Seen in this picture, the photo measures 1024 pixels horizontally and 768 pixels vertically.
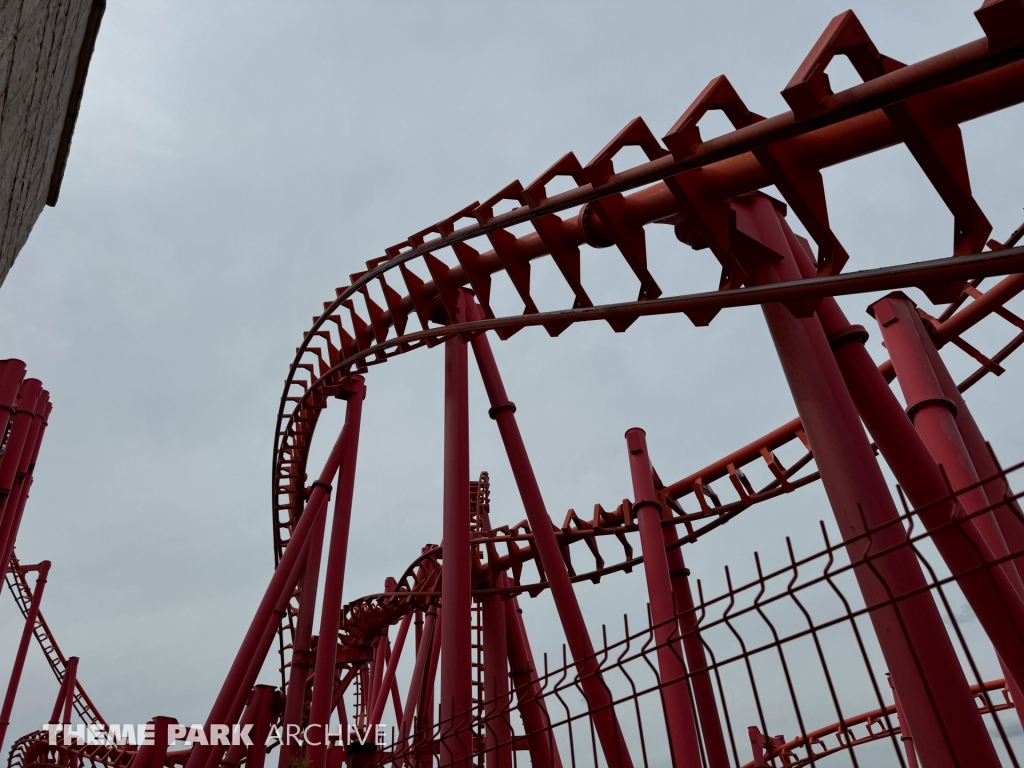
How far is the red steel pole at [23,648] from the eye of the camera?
11672mm

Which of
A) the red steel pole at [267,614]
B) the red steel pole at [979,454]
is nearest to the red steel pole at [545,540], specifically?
the red steel pole at [979,454]

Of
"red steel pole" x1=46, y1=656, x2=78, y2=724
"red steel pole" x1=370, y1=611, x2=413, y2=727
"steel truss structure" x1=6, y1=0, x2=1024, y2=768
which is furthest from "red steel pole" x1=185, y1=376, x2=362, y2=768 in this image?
"red steel pole" x1=46, y1=656, x2=78, y2=724

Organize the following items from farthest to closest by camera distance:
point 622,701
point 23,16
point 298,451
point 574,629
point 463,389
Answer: point 298,451 < point 463,389 < point 574,629 < point 622,701 < point 23,16

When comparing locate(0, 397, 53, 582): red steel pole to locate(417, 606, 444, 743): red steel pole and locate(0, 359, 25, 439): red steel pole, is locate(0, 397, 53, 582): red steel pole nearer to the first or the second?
locate(0, 359, 25, 439): red steel pole

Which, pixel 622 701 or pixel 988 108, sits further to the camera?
pixel 622 701

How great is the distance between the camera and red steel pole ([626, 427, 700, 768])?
5.35 meters

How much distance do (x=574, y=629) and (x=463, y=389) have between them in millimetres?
1930

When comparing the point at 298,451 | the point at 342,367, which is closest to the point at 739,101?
the point at 342,367

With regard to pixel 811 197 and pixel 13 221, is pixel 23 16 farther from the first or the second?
pixel 811 197

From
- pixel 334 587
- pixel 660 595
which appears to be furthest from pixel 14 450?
pixel 660 595

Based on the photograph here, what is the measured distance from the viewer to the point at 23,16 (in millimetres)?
1797

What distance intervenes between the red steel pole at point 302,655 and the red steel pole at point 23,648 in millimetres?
6778

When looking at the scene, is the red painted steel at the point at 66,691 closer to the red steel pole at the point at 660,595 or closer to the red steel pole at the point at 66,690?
the red steel pole at the point at 66,690

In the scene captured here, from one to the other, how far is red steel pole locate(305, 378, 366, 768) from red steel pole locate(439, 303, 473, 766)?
1631 millimetres
